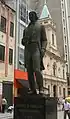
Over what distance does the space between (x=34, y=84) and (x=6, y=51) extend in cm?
1941

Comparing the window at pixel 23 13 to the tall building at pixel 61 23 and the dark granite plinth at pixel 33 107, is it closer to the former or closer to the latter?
the tall building at pixel 61 23

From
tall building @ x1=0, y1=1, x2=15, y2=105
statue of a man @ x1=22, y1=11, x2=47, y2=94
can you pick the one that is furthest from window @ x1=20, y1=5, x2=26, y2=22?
statue of a man @ x1=22, y1=11, x2=47, y2=94

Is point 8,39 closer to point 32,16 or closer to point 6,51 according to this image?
point 6,51

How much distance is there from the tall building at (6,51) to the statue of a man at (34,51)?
57.3ft

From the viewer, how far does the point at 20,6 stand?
32438 millimetres

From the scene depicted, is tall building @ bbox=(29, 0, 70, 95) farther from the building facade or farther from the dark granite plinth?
the dark granite plinth

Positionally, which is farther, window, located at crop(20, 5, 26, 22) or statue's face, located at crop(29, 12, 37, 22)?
window, located at crop(20, 5, 26, 22)

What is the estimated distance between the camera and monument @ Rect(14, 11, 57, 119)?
6984mm

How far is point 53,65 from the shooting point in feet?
163

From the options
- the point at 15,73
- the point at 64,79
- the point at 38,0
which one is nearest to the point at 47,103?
the point at 15,73

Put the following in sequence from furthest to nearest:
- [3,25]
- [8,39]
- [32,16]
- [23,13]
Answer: [23,13] → [8,39] → [3,25] → [32,16]

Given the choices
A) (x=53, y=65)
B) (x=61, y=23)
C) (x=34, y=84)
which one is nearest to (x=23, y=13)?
(x=53, y=65)

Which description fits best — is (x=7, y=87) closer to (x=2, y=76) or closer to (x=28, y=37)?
(x=2, y=76)

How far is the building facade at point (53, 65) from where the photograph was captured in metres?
46.4
